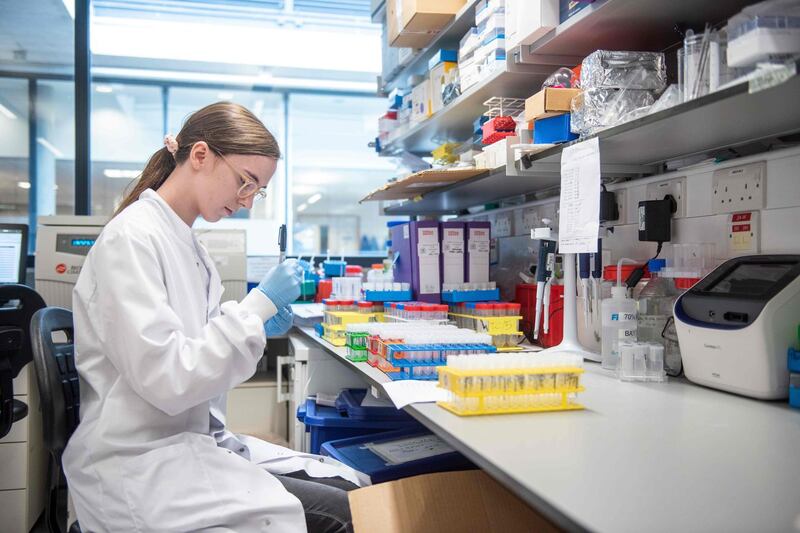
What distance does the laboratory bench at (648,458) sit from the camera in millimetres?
677

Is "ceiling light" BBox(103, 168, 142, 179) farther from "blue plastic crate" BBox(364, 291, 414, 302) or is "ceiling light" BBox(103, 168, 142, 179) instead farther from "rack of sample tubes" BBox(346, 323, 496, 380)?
"rack of sample tubes" BBox(346, 323, 496, 380)

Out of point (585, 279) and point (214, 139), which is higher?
point (214, 139)

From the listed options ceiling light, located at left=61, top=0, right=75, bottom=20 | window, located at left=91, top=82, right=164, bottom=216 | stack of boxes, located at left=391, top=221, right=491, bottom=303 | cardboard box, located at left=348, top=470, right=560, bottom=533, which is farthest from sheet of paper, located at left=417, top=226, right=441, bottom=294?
window, located at left=91, top=82, right=164, bottom=216

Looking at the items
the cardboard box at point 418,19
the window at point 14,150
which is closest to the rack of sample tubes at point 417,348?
the cardboard box at point 418,19

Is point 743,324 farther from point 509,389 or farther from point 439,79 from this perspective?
point 439,79

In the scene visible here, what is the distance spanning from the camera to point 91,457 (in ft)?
3.81

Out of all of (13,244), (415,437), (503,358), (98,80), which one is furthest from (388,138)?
(98,80)

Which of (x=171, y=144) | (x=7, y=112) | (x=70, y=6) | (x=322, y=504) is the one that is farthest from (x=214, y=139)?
(x=7, y=112)

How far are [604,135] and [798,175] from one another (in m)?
0.40

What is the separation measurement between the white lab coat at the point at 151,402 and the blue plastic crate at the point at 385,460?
466 mm

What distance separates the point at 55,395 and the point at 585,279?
1.31 meters

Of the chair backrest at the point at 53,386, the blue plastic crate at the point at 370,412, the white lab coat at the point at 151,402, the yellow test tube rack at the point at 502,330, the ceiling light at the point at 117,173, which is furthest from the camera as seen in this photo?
the ceiling light at the point at 117,173

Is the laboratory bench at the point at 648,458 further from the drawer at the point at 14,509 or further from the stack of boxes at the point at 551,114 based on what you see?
the drawer at the point at 14,509

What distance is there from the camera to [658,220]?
1.59 meters
